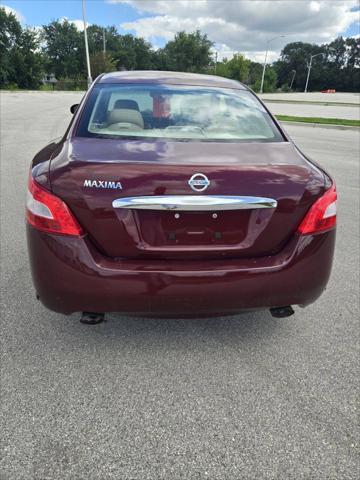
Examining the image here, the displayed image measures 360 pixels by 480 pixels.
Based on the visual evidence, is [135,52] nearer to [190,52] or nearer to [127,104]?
[190,52]

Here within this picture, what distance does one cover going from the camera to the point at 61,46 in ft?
280

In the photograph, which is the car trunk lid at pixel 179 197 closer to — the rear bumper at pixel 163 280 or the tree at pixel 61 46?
the rear bumper at pixel 163 280

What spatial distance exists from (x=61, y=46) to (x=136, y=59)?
23098 millimetres

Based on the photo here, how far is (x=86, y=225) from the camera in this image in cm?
194

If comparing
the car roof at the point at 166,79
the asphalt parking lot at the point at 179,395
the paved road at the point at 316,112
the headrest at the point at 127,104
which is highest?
the car roof at the point at 166,79

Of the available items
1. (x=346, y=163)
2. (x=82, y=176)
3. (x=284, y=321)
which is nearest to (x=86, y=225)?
(x=82, y=176)

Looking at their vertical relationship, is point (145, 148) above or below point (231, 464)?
above

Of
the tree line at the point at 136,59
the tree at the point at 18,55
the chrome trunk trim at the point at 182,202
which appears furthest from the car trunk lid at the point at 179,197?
the tree at the point at 18,55

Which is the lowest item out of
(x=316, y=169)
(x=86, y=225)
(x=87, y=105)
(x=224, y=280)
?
(x=224, y=280)

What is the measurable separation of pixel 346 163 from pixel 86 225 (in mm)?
8073

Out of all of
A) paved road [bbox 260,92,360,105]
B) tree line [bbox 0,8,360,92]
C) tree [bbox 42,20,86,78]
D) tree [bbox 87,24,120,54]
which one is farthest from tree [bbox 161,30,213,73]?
paved road [bbox 260,92,360,105]

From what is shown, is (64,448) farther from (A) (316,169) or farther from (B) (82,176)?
(A) (316,169)

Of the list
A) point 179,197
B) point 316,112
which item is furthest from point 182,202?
point 316,112

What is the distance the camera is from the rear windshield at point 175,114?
2.45 m
